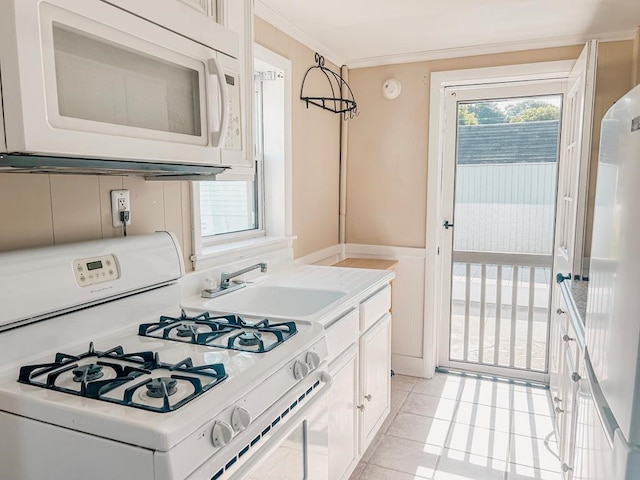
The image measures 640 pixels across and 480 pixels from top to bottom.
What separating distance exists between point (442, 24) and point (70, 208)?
222 cm

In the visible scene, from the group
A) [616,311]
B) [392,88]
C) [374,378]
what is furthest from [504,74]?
[616,311]

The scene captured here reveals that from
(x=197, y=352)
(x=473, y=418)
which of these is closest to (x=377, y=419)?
(x=473, y=418)

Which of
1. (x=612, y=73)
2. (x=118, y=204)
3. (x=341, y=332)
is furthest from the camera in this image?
(x=612, y=73)

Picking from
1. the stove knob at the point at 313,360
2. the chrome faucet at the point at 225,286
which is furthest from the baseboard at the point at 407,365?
the stove knob at the point at 313,360

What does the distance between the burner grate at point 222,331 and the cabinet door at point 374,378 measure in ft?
2.67

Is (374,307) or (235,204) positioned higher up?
(235,204)

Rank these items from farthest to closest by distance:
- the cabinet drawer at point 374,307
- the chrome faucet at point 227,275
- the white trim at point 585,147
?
the white trim at point 585,147 < the cabinet drawer at point 374,307 < the chrome faucet at point 227,275

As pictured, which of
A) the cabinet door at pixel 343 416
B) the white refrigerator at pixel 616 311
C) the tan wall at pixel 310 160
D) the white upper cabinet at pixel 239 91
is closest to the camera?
the white refrigerator at pixel 616 311

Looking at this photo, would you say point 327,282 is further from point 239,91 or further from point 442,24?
point 442,24

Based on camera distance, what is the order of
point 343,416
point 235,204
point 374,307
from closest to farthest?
1. point 343,416
2. point 374,307
3. point 235,204

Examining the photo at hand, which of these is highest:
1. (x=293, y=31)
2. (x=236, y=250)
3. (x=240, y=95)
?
(x=293, y=31)

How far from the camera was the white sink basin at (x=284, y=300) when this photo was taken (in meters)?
2.11

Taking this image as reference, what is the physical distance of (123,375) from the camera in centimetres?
112

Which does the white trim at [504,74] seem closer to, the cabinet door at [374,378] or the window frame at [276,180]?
the window frame at [276,180]
